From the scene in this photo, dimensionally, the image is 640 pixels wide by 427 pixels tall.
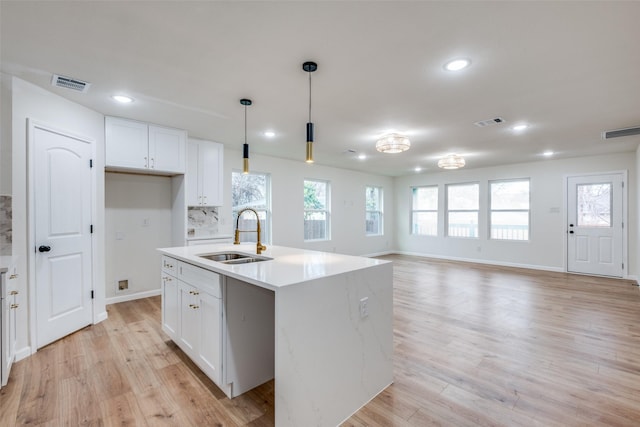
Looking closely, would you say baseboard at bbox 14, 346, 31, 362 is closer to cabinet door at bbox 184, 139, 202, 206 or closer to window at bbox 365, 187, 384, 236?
cabinet door at bbox 184, 139, 202, 206

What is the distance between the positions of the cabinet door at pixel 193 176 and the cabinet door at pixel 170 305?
1.81 m

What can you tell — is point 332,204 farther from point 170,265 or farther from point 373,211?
point 170,265

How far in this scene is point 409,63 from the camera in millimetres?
2293

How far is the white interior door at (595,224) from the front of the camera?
5691 mm

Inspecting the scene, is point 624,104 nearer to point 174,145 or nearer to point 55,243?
point 174,145

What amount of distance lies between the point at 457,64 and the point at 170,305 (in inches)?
126

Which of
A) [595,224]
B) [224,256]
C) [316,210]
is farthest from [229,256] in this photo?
[595,224]

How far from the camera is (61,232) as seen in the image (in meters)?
3.00

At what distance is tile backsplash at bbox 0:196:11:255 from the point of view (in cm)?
258

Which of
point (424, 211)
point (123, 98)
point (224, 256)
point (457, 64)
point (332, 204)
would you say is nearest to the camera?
point (457, 64)

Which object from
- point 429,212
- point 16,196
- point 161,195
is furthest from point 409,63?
point 429,212

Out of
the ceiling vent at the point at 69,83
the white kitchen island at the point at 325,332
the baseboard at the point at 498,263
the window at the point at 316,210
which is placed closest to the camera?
the white kitchen island at the point at 325,332

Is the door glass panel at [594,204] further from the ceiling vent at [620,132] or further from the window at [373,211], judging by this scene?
the window at [373,211]

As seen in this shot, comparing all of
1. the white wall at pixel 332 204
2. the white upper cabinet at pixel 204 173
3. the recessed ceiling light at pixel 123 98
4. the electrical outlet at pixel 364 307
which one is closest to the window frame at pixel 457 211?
the white wall at pixel 332 204
